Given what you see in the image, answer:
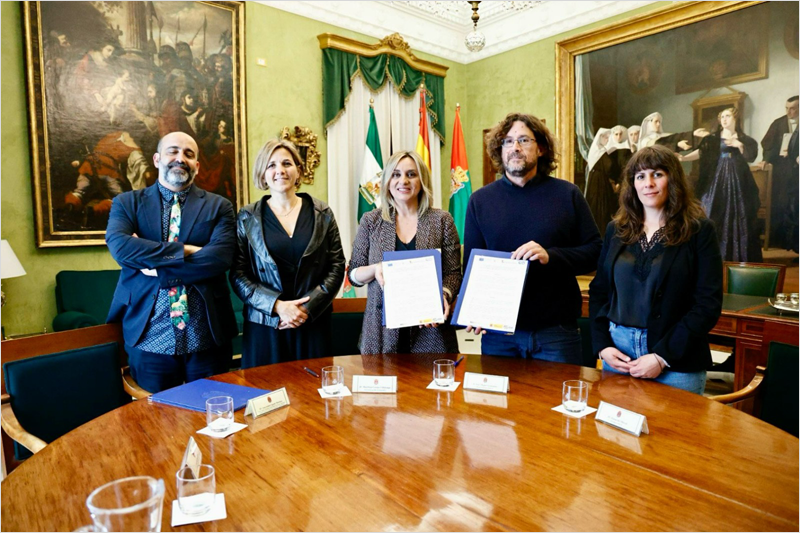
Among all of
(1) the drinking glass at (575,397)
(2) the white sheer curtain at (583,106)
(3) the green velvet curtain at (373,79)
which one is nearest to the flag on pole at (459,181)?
(3) the green velvet curtain at (373,79)

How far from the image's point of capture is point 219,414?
4.65 feet

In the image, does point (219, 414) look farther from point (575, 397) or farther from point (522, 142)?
point (522, 142)

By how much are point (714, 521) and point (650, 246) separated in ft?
3.66

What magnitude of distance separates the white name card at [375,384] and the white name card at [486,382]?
24 cm

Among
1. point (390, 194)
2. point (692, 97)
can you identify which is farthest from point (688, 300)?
point (692, 97)

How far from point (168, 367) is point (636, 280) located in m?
1.87

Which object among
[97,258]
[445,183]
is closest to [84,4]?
[97,258]

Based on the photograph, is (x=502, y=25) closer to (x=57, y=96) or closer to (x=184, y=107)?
(x=184, y=107)

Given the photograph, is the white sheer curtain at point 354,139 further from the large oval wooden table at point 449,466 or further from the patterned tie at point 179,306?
the large oval wooden table at point 449,466

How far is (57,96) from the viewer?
163 inches

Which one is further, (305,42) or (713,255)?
(305,42)

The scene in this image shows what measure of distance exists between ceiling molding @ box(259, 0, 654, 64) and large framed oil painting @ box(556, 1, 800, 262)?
0.27 meters

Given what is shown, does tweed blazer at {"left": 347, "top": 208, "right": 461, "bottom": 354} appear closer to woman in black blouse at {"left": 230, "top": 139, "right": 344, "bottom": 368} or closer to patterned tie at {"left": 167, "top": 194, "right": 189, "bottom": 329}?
woman in black blouse at {"left": 230, "top": 139, "right": 344, "bottom": 368}

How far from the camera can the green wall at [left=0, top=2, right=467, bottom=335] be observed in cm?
399
